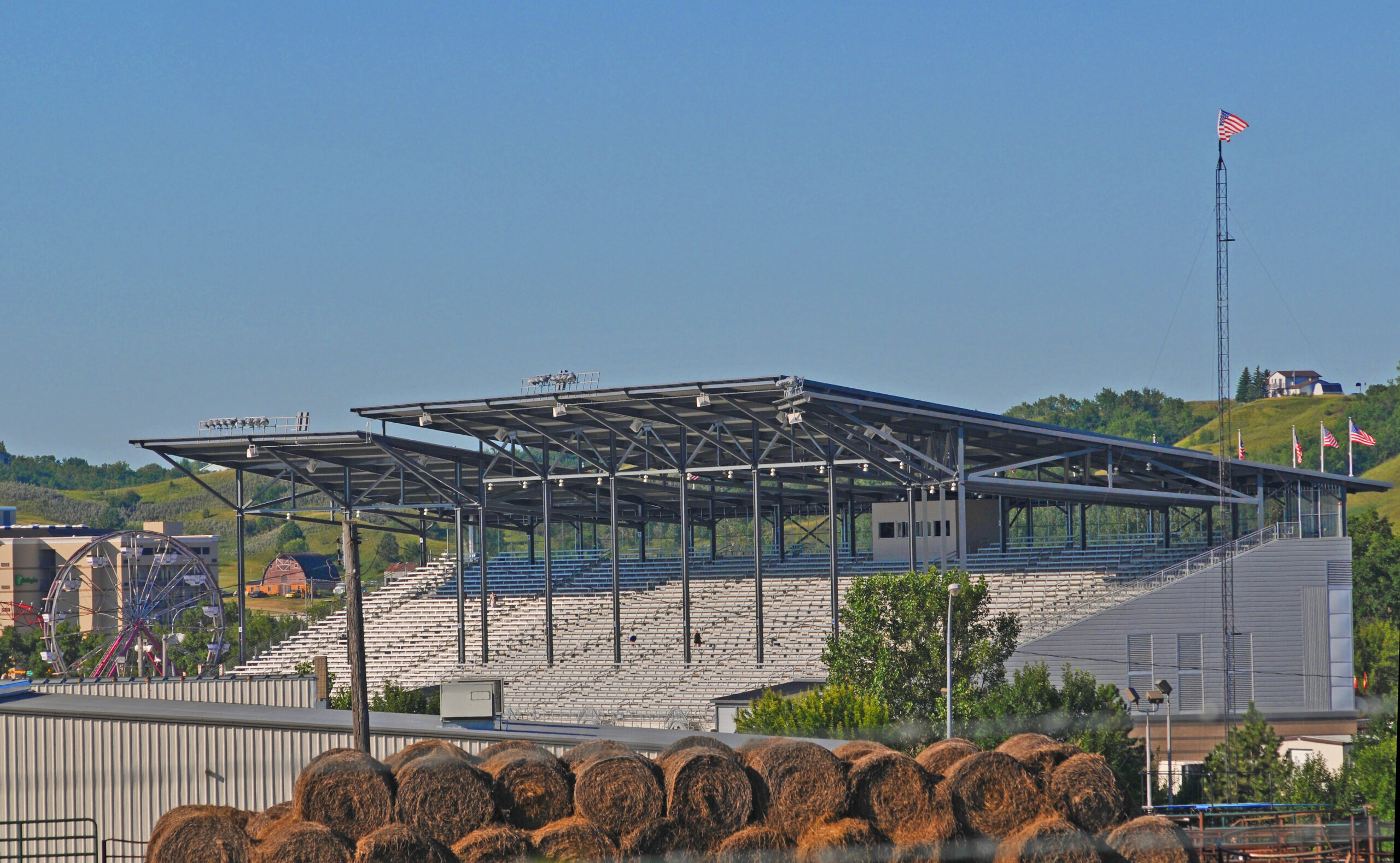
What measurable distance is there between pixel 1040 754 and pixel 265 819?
35.3ft

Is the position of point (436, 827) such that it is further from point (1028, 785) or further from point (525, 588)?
point (525, 588)

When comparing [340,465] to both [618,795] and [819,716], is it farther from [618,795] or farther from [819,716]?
[618,795]

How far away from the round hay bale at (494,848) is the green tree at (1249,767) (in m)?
27.3

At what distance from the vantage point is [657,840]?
65.5ft

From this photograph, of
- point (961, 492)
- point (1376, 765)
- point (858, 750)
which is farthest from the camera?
point (961, 492)

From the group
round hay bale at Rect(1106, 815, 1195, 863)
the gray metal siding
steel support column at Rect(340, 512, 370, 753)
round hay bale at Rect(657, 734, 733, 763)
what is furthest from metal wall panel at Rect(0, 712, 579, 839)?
Answer: the gray metal siding

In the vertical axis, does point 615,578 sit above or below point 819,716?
above

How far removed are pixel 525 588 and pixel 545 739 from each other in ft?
182

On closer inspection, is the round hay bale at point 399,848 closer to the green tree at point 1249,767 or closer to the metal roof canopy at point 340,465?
the green tree at point 1249,767

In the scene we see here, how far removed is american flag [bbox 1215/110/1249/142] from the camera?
5231 cm

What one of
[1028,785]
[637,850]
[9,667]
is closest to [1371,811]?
[1028,785]

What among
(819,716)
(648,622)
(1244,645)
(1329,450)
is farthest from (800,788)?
(1329,450)

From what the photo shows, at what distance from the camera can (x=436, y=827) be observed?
19719 millimetres

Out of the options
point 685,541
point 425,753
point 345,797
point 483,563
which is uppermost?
point 685,541
